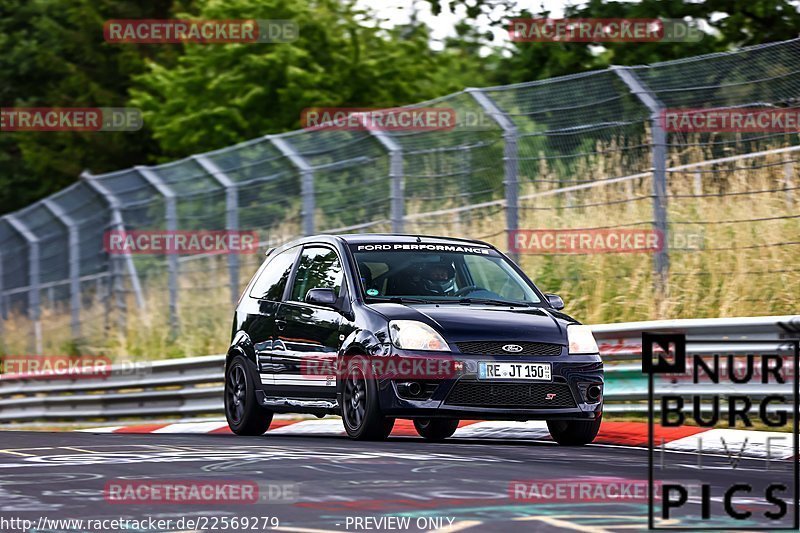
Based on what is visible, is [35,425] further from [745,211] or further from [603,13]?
[745,211]

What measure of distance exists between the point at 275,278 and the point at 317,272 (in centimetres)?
78

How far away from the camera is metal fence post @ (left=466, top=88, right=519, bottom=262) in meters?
16.2

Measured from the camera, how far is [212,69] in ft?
122

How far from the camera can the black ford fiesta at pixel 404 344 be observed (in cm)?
1127

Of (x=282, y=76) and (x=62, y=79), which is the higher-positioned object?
(x=62, y=79)

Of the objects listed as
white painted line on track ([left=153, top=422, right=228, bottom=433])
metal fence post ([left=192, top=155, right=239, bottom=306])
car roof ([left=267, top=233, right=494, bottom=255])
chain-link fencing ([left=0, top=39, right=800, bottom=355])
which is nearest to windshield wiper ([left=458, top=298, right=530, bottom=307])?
car roof ([left=267, top=233, right=494, bottom=255])

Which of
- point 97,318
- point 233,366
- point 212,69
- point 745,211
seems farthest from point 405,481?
point 212,69

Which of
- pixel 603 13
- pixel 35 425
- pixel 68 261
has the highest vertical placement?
pixel 603 13

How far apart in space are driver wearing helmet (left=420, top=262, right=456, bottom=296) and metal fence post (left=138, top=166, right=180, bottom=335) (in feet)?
32.1

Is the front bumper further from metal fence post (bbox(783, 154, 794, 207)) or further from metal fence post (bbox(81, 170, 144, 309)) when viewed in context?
metal fence post (bbox(81, 170, 144, 309))

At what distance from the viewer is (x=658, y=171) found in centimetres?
1502

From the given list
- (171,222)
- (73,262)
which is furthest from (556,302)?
(73,262)

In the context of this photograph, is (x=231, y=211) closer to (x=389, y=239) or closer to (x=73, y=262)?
(x=73, y=262)

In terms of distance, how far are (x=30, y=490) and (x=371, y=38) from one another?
3121 centimetres
